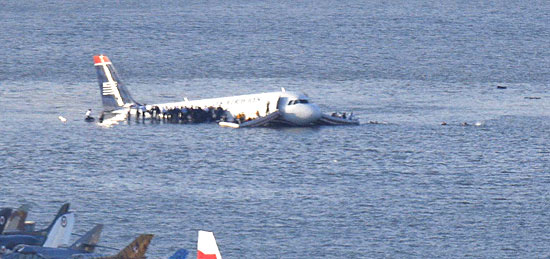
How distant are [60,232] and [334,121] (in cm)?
8112

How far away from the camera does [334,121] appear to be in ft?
524

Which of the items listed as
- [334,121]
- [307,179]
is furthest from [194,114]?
[307,179]

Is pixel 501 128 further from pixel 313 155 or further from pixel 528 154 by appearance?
pixel 313 155

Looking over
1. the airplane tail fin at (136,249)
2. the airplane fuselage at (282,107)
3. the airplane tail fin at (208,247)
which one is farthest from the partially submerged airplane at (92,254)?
the airplane fuselage at (282,107)

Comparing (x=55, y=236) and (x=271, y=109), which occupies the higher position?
(x=55, y=236)

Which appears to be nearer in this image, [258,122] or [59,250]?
[59,250]

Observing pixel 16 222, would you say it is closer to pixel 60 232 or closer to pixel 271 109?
pixel 60 232

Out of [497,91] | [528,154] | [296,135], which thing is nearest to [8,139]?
[296,135]

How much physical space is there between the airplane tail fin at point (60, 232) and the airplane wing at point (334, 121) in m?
79.4

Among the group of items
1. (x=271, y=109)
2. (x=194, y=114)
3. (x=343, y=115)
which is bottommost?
(x=194, y=114)

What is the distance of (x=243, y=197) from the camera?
111312mm

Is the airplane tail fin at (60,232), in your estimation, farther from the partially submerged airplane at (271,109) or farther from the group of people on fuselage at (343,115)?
the group of people on fuselage at (343,115)

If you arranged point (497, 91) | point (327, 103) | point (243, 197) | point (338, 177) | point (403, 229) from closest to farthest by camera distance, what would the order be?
point (403, 229) < point (243, 197) < point (338, 177) < point (327, 103) < point (497, 91)

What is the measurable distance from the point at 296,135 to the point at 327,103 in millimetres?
31026
